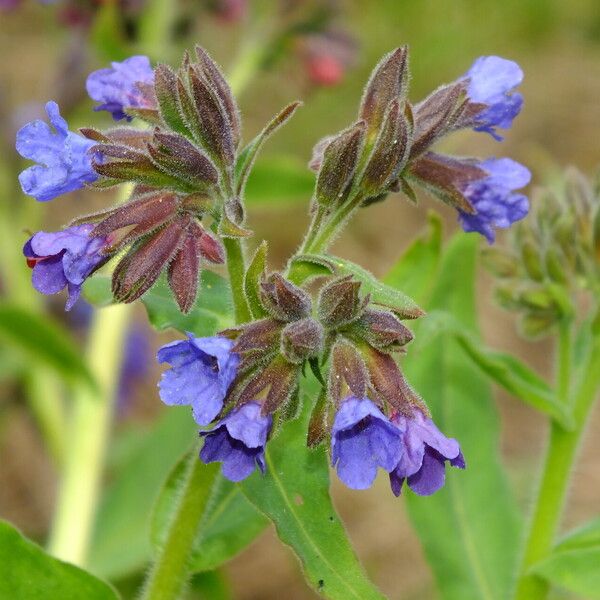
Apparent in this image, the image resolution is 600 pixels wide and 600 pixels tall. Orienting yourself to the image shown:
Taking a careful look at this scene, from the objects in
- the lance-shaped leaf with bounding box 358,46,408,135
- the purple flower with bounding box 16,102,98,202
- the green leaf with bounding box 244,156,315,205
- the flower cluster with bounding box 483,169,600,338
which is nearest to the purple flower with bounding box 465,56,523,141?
the lance-shaped leaf with bounding box 358,46,408,135

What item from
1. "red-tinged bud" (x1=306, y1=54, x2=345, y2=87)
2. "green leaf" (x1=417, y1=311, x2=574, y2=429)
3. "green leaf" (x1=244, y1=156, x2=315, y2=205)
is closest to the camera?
"green leaf" (x1=417, y1=311, x2=574, y2=429)

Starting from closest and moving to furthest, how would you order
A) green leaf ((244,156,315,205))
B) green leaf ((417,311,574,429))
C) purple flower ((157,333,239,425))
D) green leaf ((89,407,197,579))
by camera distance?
purple flower ((157,333,239,425)) → green leaf ((417,311,574,429)) → green leaf ((244,156,315,205)) → green leaf ((89,407,197,579))

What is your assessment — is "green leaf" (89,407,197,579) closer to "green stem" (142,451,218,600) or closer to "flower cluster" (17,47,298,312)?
"green stem" (142,451,218,600)

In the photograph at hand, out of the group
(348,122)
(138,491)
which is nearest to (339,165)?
(138,491)

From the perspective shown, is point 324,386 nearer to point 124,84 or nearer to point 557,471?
point 124,84

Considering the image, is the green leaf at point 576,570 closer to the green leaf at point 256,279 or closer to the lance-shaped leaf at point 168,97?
the green leaf at point 256,279

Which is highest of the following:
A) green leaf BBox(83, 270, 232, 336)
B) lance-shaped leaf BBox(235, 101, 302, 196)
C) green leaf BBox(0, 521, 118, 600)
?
lance-shaped leaf BBox(235, 101, 302, 196)
